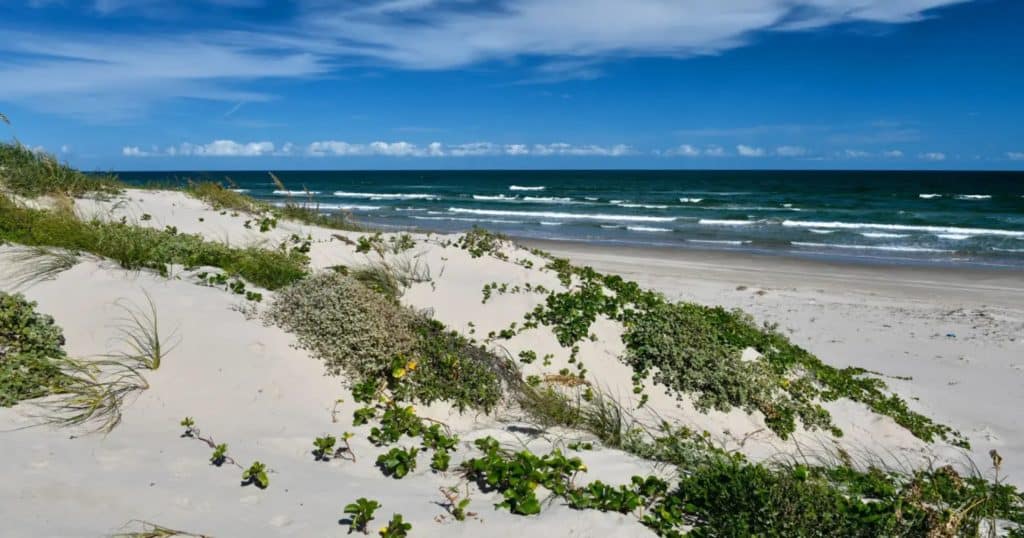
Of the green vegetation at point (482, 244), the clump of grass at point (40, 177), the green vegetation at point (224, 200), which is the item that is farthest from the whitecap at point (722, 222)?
the clump of grass at point (40, 177)

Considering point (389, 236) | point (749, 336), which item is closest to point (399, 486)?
point (749, 336)

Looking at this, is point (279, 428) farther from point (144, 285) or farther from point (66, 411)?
point (144, 285)

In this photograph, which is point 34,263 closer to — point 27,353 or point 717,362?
point 27,353

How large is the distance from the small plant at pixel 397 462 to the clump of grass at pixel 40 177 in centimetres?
868

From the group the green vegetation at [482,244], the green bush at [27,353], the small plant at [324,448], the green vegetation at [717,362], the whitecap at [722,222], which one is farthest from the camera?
the whitecap at [722,222]

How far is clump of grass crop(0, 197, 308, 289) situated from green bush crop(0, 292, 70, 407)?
5.87 ft

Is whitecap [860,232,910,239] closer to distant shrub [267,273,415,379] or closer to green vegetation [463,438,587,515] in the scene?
distant shrub [267,273,415,379]

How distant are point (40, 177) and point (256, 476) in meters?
9.09

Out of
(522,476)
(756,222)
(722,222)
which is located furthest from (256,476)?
(756,222)

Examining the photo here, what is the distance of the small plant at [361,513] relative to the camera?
11.9 ft

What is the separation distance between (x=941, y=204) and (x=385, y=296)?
45713 millimetres

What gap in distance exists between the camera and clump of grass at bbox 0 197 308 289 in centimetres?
728

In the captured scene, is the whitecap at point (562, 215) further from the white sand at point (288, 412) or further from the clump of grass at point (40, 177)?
the clump of grass at point (40, 177)

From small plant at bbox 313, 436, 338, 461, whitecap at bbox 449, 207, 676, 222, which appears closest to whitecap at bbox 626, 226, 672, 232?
whitecap at bbox 449, 207, 676, 222
